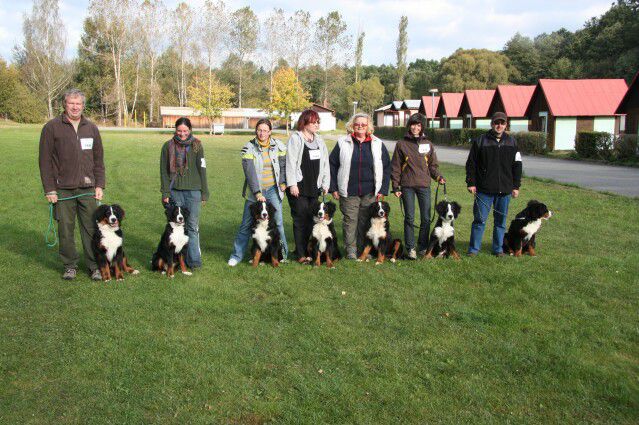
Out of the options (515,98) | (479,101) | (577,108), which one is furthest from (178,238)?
(479,101)

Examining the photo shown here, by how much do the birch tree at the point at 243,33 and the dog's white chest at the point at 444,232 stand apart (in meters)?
67.2

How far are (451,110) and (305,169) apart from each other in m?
42.7

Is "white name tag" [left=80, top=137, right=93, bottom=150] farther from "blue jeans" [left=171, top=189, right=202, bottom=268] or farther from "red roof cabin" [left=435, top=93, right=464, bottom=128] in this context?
"red roof cabin" [left=435, top=93, right=464, bottom=128]

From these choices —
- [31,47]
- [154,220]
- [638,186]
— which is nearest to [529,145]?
[638,186]

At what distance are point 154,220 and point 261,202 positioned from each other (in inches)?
176

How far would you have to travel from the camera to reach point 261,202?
6695 millimetres

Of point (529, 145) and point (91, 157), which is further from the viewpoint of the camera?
point (529, 145)

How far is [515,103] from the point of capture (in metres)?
36.8

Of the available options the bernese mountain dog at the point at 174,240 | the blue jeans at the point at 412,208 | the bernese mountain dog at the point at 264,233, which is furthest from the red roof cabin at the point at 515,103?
the bernese mountain dog at the point at 174,240

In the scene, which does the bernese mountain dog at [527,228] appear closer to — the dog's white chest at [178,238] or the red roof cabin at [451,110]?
the dog's white chest at [178,238]

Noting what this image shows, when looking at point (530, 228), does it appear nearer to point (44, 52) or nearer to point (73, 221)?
point (73, 221)

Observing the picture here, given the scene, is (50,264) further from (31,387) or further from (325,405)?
(325,405)

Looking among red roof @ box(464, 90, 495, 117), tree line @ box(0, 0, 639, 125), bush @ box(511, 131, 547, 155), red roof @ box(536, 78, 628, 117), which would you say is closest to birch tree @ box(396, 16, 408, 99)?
tree line @ box(0, 0, 639, 125)

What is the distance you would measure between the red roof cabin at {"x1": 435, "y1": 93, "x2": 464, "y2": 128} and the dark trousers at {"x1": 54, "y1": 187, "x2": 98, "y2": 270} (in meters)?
43.3
